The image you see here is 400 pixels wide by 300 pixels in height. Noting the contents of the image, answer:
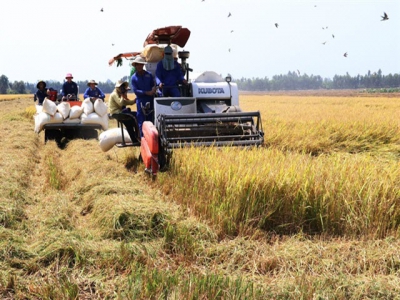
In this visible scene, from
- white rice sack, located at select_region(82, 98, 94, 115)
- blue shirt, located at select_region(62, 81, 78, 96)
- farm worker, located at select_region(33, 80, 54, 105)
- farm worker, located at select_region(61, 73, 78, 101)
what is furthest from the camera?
blue shirt, located at select_region(62, 81, 78, 96)

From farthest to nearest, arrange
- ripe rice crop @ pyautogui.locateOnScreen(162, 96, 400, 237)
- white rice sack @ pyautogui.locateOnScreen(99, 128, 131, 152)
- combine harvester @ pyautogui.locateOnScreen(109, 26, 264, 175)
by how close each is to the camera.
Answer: white rice sack @ pyautogui.locateOnScreen(99, 128, 131, 152), combine harvester @ pyautogui.locateOnScreen(109, 26, 264, 175), ripe rice crop @ pyautogui.locateOnScreen(162, 96, 400, 237)

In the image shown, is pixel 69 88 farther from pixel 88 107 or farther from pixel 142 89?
pixel 142 89

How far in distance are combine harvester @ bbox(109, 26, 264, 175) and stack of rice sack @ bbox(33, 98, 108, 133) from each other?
283cm

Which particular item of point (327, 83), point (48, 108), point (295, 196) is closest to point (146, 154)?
point (295, 196)

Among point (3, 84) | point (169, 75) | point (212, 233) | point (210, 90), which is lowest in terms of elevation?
point (212, 233)

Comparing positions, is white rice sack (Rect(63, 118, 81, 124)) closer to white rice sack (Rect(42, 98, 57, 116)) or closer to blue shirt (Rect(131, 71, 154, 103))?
white rice sack (Rect(42, 98, 57, 116))

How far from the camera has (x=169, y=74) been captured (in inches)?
302

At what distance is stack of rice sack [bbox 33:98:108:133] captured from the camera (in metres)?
10.7

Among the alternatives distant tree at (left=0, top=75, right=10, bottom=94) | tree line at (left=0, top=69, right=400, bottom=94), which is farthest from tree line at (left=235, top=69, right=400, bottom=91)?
distant tree at (left=0, top=75, right=10, bottom=94)

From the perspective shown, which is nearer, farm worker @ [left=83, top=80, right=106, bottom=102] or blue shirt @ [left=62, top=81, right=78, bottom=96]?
farm worker @ [left=83, top=80, right=106, bottom=102]

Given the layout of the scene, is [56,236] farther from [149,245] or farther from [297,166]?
[297,166]

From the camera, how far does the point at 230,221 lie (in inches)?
161

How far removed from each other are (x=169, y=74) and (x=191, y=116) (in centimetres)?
167

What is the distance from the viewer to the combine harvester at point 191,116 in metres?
6.03
